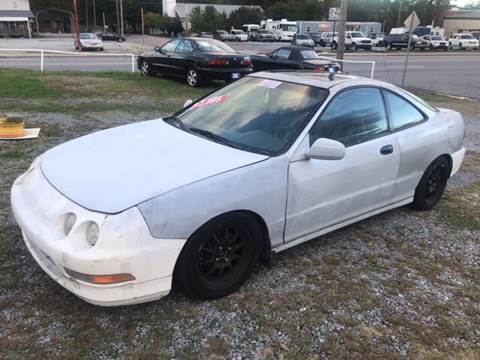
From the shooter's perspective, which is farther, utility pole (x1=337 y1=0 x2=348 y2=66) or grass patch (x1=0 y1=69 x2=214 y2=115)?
utility pole (x1=337 y1=0 x2=348 y2=66)

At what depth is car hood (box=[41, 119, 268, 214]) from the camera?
2.61 meters

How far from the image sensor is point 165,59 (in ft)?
45.7

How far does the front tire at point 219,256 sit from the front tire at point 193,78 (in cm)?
1049

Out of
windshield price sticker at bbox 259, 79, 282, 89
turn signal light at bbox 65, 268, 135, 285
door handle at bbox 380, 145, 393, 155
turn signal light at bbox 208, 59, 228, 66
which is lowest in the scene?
turn signal light at bbox 65, 268, 135, 285

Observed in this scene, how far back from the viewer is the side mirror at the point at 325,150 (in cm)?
316

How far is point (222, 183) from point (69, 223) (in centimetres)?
94

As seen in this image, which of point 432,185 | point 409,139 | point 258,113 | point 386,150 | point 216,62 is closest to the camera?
point 258,113

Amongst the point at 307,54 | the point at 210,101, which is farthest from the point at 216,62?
the point at 210,101

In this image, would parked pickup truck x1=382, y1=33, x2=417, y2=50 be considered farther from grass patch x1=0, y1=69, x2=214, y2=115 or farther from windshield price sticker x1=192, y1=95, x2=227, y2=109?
windshield price sticker x1=192, y1=95, x2=227, y2=109

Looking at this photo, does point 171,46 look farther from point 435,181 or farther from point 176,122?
point 435,181

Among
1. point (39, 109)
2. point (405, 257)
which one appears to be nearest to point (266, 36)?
point (39, 109)

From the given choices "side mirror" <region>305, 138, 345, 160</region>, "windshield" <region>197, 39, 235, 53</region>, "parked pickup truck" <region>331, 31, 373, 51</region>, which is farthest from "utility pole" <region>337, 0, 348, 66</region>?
"parked pickup truck" <region>331, 31, 373, 51</region>

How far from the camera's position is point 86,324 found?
2.68 meters

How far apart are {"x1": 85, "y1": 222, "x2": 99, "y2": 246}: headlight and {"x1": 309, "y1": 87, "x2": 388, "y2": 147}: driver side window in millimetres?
1673
